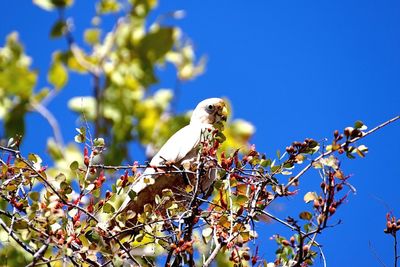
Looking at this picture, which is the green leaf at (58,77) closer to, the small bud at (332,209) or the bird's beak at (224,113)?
the bird's beak at (224,113)

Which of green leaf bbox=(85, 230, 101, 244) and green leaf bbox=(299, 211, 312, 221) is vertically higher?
green leaf bbox=(299, 211, 312, 221)

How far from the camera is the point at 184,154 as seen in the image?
5574 millimetres

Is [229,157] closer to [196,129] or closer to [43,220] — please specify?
[43,220]

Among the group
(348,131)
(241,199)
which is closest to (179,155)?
(241,199)

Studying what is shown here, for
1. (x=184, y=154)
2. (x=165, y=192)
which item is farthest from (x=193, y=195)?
(x=184, y=154)

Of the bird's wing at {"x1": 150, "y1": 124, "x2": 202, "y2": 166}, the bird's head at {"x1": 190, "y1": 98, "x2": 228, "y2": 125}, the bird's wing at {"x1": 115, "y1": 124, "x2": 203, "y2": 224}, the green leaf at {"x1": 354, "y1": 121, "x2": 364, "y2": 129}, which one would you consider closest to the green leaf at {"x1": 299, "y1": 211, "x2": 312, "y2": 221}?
the green leaf at {"x1": 354, "y1": 121, "x2": 364, "y2": 129}

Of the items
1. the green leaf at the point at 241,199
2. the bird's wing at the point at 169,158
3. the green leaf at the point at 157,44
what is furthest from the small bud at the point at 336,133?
the green leaf at the point at 157,44

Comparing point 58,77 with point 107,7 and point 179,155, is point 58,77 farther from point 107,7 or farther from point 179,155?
point 179,155

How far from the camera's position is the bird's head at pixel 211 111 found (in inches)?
249

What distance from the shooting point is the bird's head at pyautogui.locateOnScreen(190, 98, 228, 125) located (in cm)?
633

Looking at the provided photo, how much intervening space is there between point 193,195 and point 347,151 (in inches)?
31.0

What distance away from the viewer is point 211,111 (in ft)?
20.8

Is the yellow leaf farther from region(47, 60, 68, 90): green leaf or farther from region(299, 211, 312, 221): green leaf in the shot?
region(47, 60, 68, 90): green leaf

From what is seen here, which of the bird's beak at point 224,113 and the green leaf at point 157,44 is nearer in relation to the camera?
the bird's beak at point 224,113
